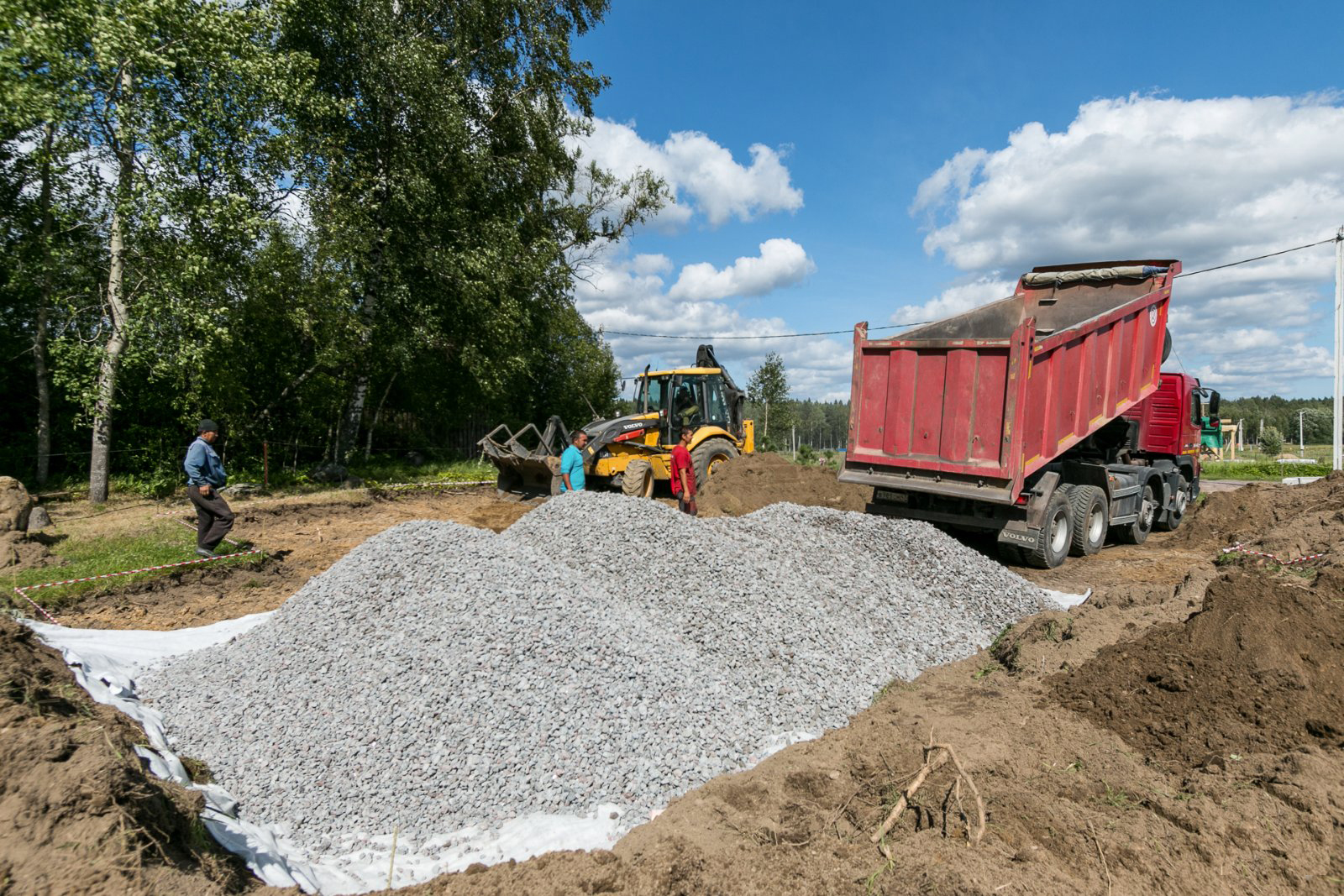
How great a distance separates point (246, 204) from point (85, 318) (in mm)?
3616

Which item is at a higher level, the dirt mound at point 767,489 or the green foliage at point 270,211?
the green foliage at point 270,211

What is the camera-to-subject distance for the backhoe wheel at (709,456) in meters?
12.2

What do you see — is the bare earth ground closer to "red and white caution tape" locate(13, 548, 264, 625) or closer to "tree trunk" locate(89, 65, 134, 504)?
"red and white caution tape" locate(13, 548, 264, 625)

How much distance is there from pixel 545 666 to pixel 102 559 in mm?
6572

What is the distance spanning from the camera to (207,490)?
8.00 m

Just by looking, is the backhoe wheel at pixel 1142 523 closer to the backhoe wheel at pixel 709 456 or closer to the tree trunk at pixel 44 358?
the backhoe wheel at pixel 709 456

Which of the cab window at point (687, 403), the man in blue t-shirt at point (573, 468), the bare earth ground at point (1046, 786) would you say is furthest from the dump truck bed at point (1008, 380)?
the cab window at point (687, 403)

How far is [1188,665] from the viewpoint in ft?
14.7

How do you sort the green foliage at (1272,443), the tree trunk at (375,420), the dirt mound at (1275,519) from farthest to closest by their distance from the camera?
the green foliage at (1272,443)
the tree trunk at (375,420)
the dirt mound at (1275,519)

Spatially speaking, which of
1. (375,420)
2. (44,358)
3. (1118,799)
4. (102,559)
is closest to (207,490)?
(102,559)

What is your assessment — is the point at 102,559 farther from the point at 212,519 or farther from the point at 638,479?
the point at 638,479

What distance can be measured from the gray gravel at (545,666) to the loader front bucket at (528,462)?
4.60 meters

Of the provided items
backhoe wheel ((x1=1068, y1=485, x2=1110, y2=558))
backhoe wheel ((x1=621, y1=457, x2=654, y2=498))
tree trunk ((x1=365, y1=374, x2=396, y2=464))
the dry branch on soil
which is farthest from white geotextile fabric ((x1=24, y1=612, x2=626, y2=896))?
tree trunk ((x1=365, y1=374, x2=396, y2=464))

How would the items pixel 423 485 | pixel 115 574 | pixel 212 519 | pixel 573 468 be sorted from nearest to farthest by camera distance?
pixel 115 574
pixel 212 519
pixel 573 468
pixel 423 485
